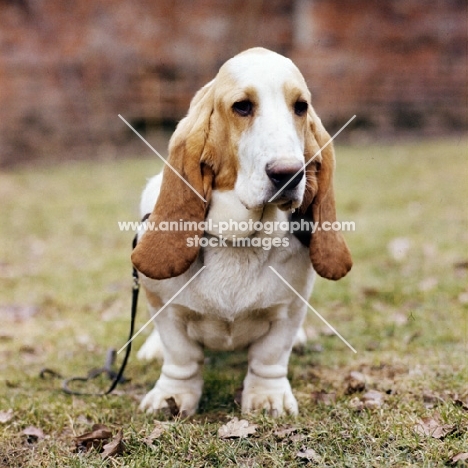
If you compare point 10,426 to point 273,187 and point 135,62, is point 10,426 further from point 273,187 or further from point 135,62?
point 135,62

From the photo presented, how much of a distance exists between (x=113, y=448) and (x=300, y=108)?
63.6 inches

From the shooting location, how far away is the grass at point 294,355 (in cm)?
273

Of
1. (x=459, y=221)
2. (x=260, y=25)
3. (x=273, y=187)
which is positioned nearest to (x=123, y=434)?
(x=273, y=187)

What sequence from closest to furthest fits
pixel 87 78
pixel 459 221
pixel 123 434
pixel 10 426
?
pixel 123 434 → pixel 10 426 → pixel 459 221 → pixel 87 78

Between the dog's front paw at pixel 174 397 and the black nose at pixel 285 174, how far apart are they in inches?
46.5

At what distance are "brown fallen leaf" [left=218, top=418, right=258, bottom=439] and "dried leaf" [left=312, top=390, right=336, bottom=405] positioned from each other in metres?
0.47

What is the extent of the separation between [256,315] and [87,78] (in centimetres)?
918

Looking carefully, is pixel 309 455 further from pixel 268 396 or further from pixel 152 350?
pixel 152 350

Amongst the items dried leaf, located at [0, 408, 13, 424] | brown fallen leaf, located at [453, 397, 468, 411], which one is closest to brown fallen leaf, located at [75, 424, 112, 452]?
dried leaf, located at [0, 408, 13, 424]

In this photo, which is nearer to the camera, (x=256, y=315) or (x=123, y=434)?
(x=123, y=434)

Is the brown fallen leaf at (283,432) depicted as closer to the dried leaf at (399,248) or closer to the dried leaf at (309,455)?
the dried leaf at (309,455)

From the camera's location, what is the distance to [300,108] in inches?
111

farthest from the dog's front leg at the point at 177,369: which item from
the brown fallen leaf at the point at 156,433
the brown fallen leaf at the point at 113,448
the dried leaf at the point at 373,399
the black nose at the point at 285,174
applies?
the black nose at the point at 285,174

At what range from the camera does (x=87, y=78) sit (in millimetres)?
11375
